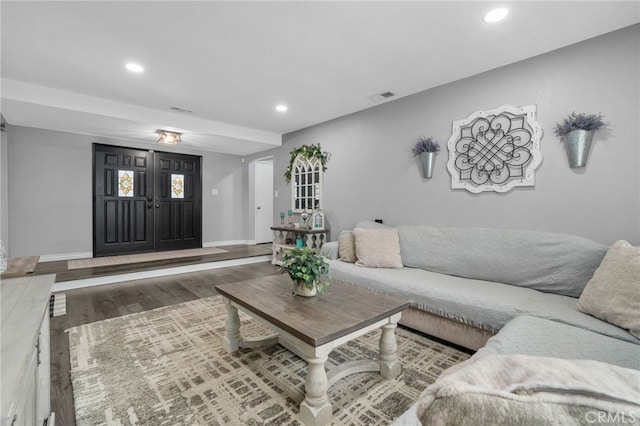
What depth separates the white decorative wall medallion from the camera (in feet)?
8.48

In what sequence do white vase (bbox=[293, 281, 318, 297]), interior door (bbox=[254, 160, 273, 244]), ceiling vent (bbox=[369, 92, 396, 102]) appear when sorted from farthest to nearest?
interior door (bbox=[254, 160, 273, 244])
ceiling vent (bbox=[369, 92, 396, 102])
white vase (bbox=[293, 281, 318, 297])

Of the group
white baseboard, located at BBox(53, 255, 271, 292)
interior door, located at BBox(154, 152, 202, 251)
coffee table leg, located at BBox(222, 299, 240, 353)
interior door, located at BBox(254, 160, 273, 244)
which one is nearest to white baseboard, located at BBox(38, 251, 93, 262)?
interior door, located at BBox(154, 152, 202, 251)

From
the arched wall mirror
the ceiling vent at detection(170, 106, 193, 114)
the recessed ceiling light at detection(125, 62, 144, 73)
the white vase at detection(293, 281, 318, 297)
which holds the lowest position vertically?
the white vase at detection(293, 281, 318, 297)

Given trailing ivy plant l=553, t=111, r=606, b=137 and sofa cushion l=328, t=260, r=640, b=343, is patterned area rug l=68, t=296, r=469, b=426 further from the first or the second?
trailing ivy plant l=553, t=111, r=606, b=137

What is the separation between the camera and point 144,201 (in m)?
5.40

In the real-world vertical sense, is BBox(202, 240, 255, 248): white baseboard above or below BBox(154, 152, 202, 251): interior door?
below

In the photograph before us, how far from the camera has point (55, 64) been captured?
107 inches

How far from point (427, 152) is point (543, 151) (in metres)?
1.05

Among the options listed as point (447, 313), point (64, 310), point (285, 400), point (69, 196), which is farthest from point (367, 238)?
point (69, 196)

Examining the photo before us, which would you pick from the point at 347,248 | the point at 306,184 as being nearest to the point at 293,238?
the point at 306,184

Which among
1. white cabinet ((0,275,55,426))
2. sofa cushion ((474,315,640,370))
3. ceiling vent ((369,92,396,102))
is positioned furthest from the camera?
ceiling vent ((369,92,396,102))

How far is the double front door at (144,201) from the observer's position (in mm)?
5008

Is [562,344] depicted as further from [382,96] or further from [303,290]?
[382,96]

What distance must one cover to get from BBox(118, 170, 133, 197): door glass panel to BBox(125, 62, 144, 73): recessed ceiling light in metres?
3.02
